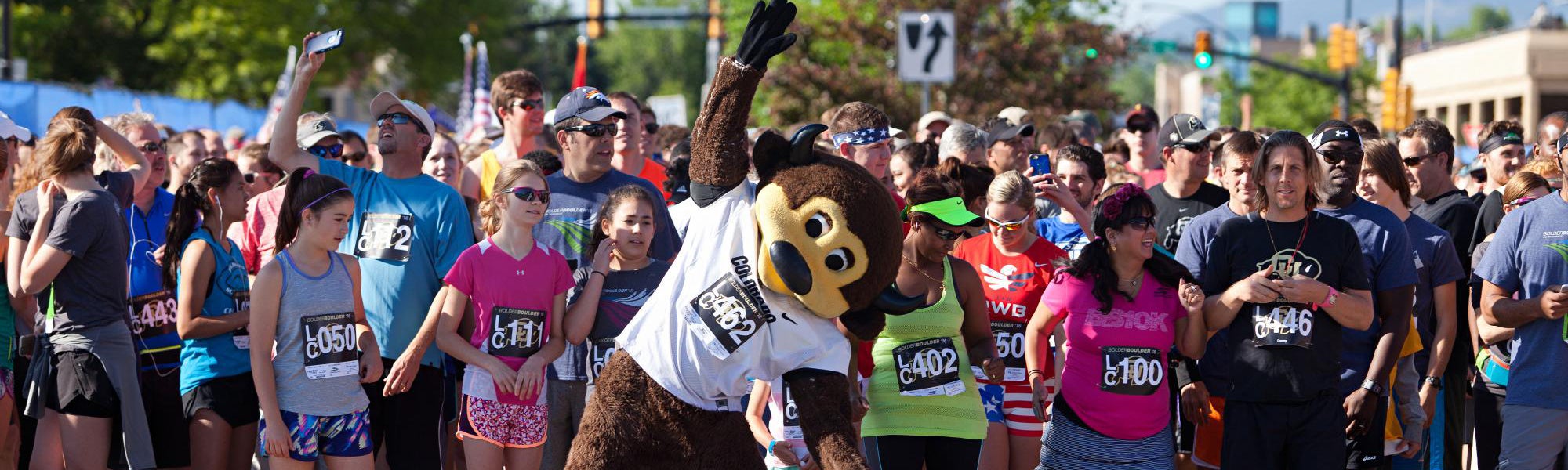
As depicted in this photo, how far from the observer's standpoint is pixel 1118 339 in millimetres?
5602

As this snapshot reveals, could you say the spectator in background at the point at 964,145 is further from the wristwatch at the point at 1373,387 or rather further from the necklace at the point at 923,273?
the wristwatch at the point at 1373,387

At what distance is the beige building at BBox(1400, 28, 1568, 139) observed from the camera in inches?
1720

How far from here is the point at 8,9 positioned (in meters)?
20.0

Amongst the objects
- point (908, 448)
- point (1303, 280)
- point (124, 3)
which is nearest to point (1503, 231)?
point (1303, 280)

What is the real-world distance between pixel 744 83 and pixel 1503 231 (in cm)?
355

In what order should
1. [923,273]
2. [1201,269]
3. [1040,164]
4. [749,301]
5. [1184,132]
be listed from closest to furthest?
[749,301] → [923,273] → [1201,269] → [1040,164] → [1184,132]

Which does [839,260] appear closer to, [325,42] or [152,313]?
[325,42]

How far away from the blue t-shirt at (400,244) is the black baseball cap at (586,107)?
22.5 inches

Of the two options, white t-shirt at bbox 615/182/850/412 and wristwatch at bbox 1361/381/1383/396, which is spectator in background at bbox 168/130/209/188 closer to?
white t-shirt at bbox 615/182/850/412

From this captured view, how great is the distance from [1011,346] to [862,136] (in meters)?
1.22

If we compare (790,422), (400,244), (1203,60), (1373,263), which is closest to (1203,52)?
(1203,60)

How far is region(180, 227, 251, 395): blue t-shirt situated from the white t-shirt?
7.79ft

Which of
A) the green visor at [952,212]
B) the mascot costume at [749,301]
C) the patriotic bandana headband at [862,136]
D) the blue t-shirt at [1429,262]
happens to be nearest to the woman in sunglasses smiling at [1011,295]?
the patriotic bandana headband at [862,136]

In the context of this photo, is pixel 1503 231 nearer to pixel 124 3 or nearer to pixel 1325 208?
pixel 1325 208
